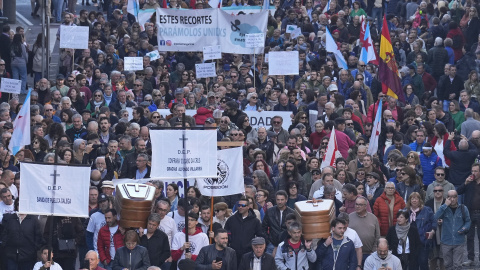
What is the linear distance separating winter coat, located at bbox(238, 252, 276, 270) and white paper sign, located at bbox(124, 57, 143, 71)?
10978 mm

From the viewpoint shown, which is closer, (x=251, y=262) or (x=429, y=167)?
(x=251, y=262)

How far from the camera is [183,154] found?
1772 centimetres

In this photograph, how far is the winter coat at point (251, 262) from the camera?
56.9 feet

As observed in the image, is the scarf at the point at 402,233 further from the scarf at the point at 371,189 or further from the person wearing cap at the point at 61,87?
the person wearing cap at the point at 61,87

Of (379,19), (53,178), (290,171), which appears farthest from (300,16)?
(53,178)

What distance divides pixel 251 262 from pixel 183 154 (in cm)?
168

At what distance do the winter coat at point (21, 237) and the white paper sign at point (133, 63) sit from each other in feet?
31.0

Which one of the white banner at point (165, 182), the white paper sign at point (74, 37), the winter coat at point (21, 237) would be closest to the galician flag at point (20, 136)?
the white banner at point (165, 182)

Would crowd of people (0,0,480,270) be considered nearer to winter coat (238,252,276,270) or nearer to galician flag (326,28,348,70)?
winter coat (238,252,276,270)

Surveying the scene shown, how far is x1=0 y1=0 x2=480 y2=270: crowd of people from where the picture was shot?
18.0 m

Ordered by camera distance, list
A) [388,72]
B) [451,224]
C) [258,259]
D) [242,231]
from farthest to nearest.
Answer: [388,72] < [451,224] < [242,231] < [258,259]

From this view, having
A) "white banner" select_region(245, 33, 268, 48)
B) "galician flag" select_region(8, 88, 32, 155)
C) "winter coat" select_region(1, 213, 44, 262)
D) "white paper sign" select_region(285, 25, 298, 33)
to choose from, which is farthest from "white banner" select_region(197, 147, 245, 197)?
"white paper sign" select_region(285, 25, 298, 33)

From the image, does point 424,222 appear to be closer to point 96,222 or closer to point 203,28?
point 96,222

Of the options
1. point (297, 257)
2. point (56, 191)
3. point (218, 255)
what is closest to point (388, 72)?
point (297, 257)
